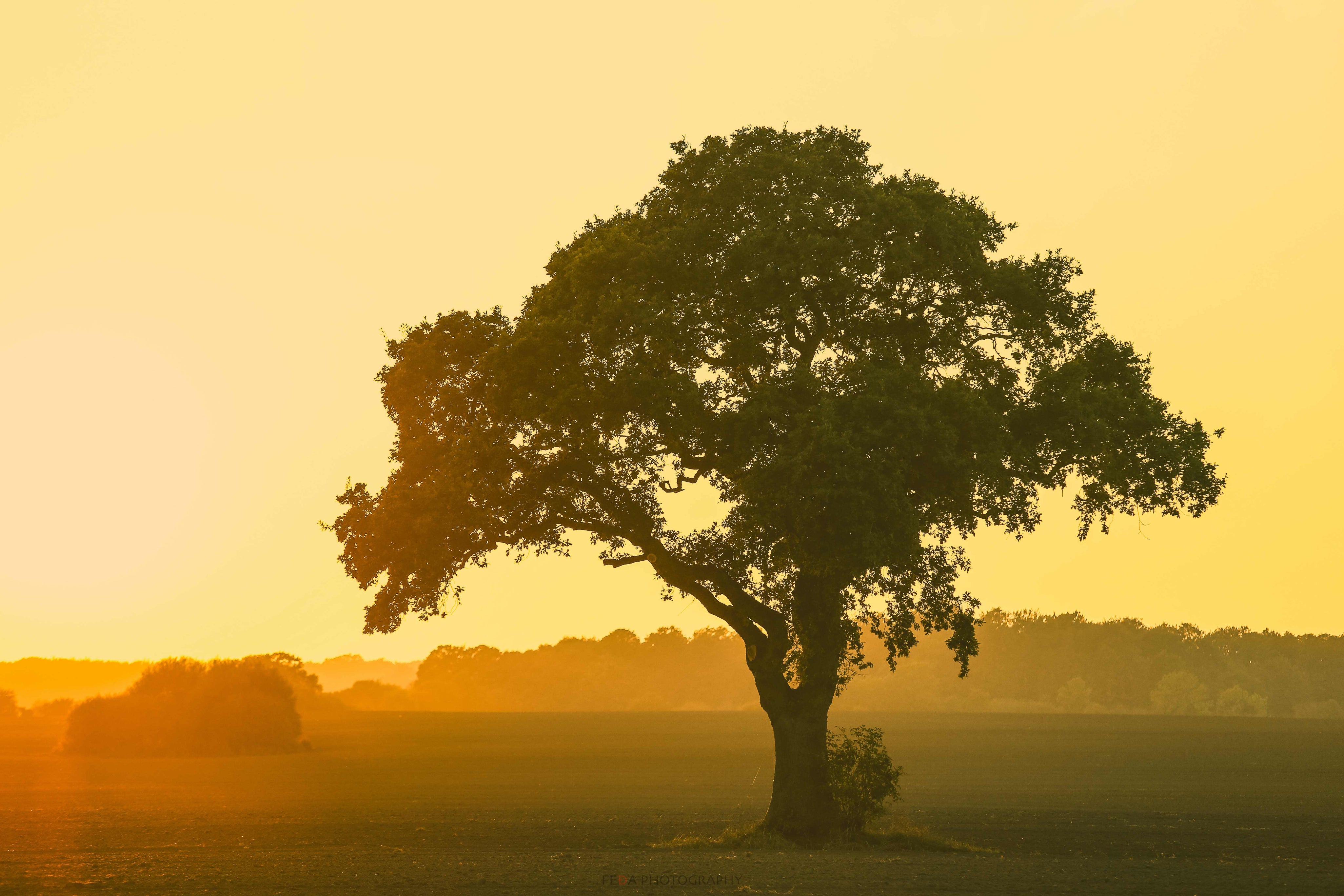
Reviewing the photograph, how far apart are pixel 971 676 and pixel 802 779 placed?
474 feet

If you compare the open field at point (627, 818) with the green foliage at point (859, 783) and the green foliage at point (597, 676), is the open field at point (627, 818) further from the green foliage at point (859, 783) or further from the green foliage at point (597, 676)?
the green foliage at point (597, 676)

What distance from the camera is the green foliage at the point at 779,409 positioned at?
89.3 ft

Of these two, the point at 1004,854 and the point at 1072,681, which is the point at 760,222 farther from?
the point at 1072,681

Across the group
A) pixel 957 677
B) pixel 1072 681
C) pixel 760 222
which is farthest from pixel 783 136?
pixel 957 677

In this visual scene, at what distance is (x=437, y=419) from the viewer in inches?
1188

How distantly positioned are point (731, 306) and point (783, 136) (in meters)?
4.93

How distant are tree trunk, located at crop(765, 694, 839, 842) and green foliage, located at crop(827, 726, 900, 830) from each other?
0.35 metres

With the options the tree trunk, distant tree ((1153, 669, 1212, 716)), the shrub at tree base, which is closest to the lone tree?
the tree trunk

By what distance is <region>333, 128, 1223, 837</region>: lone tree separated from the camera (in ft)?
89.8

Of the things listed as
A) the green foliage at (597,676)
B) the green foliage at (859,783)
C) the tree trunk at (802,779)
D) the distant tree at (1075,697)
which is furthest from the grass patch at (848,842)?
the green foliage at (597,676)

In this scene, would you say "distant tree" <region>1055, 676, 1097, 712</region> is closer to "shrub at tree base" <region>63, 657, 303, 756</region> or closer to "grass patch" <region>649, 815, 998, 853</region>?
"shrub at tree base" <region>63, 657, 303, 756</region>

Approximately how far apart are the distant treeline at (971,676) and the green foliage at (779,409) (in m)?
104

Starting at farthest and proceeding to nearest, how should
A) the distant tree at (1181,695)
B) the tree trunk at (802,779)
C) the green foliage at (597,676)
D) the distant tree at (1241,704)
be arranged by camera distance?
1. the green foliage at (597,676)
2. the distant tree at (1181,695)
3. the distant tree at (1241,704)
4. the tree trunk at (802,779)

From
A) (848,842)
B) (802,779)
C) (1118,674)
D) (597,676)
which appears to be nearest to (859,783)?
(848,842)
